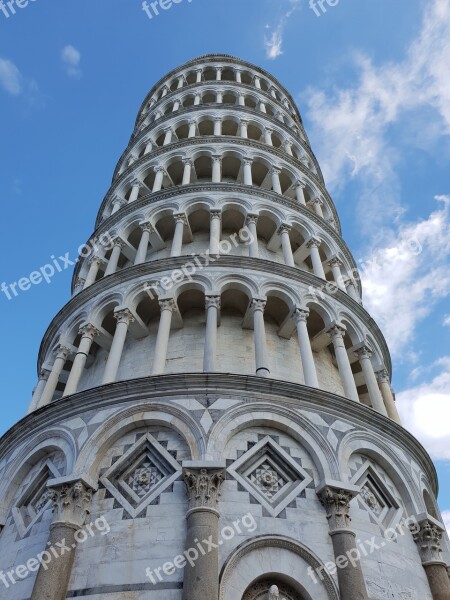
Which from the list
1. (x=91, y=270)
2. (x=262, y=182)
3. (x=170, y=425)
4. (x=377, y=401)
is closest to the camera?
(x=170, y=425)

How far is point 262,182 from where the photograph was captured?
21.7 m

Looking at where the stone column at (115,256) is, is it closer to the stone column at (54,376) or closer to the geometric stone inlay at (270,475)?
the stone column at (54,376)

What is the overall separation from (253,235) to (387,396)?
6.32 m

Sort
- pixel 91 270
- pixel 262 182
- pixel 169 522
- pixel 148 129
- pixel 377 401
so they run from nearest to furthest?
pixel 169 522, pixel 377 401, pixel 91 270, pixel 262 182, pixel 148 129

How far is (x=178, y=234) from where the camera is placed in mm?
16656

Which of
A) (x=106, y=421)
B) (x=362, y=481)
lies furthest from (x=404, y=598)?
(x=106, y=421)

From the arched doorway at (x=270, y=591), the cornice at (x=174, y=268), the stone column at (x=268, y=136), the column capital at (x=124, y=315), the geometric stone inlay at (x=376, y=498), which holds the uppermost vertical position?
the stone column at (x=268, y=136)

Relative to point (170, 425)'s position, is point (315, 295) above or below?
above

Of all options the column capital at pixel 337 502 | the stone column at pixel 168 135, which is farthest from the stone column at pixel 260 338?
the stone column at pixel 168 135

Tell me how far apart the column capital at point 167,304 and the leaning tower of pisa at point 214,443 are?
113mm

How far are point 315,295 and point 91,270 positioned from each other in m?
7.62

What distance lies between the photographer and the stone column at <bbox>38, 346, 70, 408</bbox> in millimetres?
13641

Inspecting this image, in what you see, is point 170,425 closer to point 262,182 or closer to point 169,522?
point 169,522

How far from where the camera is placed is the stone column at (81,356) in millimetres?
13031
